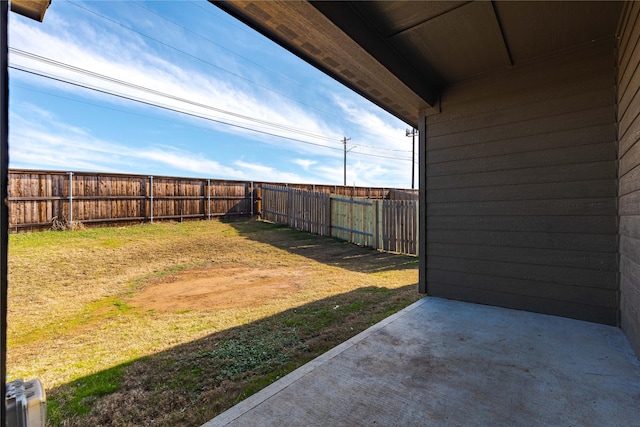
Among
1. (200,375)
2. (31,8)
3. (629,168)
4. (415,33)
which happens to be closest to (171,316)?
(200,375)

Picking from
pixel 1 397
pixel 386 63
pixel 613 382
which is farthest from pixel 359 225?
pixel 1 397

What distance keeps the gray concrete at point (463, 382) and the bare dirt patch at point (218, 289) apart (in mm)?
1999

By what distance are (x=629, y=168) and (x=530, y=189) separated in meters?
0.80

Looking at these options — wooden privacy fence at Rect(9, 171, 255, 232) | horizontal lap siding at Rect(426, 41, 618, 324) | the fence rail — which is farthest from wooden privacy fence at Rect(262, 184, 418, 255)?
horizontal lap siding at Rect(426, 41, 618, 324)

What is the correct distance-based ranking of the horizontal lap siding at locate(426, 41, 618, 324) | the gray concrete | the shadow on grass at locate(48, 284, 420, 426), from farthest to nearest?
the horizontal lap siding at locate(426, 41, 618, 324) → the shadow on grass at locate(48, 284, 420, 426) → the gray concrete

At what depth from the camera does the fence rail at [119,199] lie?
7242 mm

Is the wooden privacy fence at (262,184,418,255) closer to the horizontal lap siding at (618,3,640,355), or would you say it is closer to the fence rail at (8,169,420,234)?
the fence rail at (8,169,420,234)

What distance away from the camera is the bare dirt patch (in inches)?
145

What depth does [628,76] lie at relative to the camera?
2.10 meters

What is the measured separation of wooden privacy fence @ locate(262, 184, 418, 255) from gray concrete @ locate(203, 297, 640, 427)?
4927 mm

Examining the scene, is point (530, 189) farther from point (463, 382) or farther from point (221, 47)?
point (221, 47)

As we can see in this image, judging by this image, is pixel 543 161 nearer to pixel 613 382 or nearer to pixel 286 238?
pixel 613 382

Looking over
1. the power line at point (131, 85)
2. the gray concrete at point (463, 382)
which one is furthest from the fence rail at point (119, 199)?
the gray concrete at point (463, 382)

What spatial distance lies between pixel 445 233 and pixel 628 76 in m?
1.98
